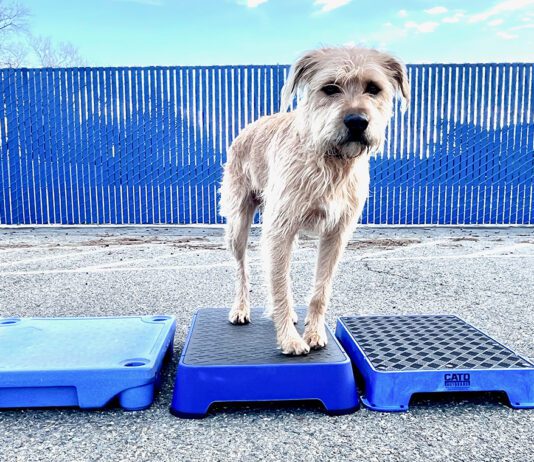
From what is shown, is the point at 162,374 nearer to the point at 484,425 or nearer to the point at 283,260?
the point at 283,260

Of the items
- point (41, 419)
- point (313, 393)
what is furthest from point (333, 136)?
point (41, 419)

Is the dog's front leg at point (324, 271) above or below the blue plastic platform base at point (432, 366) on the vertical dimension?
above

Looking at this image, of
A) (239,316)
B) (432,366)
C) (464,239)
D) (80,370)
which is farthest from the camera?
(464,239)

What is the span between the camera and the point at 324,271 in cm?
293

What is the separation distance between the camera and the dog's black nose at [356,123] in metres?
2.35

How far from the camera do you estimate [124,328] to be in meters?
3.05

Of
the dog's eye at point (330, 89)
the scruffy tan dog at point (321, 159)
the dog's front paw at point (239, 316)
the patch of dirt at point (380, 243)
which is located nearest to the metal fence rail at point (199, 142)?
the patch of dirt at point (380, 243)

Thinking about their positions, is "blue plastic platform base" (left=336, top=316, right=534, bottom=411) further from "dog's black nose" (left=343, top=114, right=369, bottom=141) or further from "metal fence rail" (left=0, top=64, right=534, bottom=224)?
"metal fence rail" (left=0, top=64, right=534, bottom=224)

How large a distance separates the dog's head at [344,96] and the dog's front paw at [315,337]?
0.96 m

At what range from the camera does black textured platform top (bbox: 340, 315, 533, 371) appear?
8.24ft

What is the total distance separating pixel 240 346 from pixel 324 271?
2.10 ft

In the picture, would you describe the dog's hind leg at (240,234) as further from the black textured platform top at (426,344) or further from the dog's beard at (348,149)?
the dog's beard at (348,149)

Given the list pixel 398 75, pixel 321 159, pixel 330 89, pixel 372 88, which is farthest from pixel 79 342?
pixel 398 75

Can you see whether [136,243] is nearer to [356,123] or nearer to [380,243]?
[380,243]
